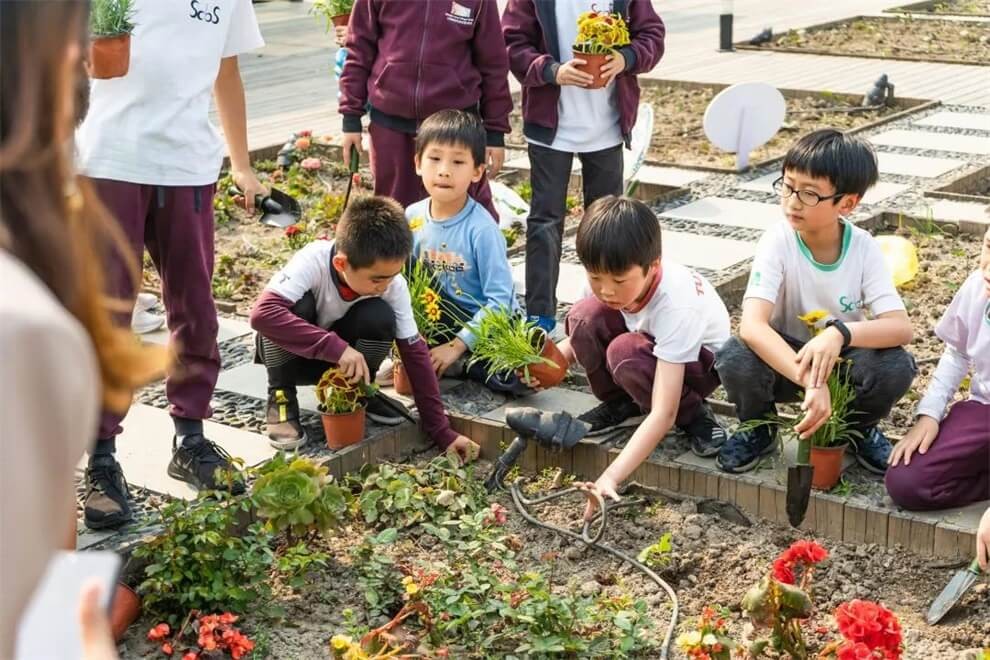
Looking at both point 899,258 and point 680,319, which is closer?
point 680,319

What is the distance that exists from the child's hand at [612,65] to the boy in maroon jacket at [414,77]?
1.26ft

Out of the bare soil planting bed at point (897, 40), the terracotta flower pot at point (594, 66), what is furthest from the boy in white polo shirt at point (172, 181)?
the bare soil planting bed at point (897, 40)

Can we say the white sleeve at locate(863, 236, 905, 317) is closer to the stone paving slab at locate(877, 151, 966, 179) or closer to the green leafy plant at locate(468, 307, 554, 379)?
the green leafy plant at locate(468, 307, 554, 379)

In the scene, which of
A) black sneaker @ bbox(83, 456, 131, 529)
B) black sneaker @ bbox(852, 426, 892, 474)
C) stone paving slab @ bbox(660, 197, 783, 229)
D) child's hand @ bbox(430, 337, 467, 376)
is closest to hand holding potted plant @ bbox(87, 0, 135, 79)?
black sneaker @ bbox(83, 456, 131, 529)

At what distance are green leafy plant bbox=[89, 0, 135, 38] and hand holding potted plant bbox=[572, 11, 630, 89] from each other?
189 cm

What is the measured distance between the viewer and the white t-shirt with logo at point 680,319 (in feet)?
12.8

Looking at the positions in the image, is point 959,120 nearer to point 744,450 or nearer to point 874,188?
point 874,188

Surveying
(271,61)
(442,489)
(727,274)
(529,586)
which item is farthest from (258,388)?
(271,61)

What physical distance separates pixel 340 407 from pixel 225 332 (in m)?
1.39

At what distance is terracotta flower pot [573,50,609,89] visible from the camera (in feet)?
16.4

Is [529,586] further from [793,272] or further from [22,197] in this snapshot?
[22,197]

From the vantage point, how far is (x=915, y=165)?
8047mm

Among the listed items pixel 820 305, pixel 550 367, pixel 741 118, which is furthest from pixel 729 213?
pixel 820 305

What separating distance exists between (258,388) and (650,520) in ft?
4.96
